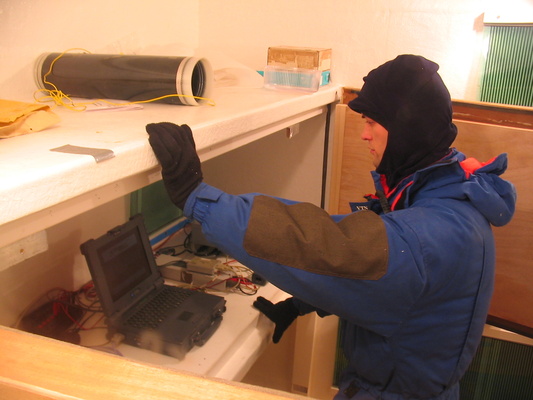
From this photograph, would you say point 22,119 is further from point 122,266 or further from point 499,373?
point 499,373

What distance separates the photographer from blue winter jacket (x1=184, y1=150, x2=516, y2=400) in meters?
0.78

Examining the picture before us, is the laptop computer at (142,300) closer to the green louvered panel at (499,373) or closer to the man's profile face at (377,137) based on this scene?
the man's profile face at (377,137)

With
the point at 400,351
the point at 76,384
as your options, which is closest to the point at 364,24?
the point at 400,351

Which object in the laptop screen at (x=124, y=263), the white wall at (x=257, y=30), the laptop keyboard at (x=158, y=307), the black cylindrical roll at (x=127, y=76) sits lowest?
the laptop keyboard at (x=158, y=307)

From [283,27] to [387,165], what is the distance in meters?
0.85

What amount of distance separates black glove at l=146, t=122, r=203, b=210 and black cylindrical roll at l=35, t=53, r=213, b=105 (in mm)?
247

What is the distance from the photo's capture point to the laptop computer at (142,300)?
3.68ft

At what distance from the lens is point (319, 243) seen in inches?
30.8

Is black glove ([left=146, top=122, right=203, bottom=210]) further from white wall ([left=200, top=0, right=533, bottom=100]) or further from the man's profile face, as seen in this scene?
white wall ([left=200, top=0, right=533, bottom=100])

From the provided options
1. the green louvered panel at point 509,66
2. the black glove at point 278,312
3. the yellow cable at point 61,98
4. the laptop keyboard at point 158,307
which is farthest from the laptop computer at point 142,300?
the green louvered panel at point 509,66

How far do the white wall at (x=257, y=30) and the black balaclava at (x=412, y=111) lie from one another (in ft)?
1.83

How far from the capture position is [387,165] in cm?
105

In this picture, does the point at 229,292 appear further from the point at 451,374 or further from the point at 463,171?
the point at 463,171

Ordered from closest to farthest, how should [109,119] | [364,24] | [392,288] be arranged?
1. [392,288]
2. [109,119]
3. [364,24]
